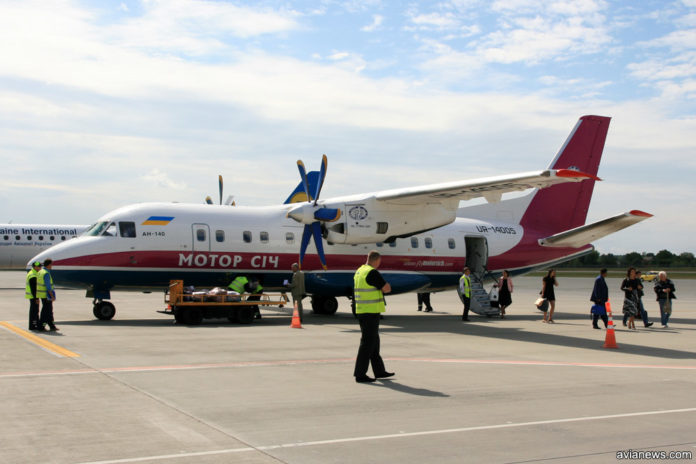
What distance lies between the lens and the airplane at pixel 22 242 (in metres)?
38.9

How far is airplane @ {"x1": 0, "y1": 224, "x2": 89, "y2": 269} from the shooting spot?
128 feet

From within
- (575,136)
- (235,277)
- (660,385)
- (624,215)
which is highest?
(575,136)

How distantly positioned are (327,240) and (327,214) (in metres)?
1.02

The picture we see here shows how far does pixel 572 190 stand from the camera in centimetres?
2634

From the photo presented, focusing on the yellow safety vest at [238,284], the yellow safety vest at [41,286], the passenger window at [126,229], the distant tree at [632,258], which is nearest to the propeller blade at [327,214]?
the yellow safety vest at [238,284]

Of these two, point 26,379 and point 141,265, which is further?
point 141,265

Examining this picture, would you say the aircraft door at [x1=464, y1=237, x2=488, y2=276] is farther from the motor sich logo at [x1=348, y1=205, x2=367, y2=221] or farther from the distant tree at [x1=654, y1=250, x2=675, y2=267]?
the distant tree at [x1=654, y1=250, x2=675, y2=267]

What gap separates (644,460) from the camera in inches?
239

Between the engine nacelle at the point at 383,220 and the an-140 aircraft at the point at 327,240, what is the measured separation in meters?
0.03

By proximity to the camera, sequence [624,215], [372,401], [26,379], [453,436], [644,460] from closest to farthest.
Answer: [644,460] < [453,436] < [372,401] < [26,379] < [624,215]

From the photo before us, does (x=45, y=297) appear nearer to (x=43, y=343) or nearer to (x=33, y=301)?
(x=33, y=301)

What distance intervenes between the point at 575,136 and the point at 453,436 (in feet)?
67.5

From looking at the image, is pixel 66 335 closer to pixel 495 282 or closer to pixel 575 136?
pixel 495 282

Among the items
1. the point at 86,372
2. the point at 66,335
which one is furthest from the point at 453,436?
the point at 66,335
